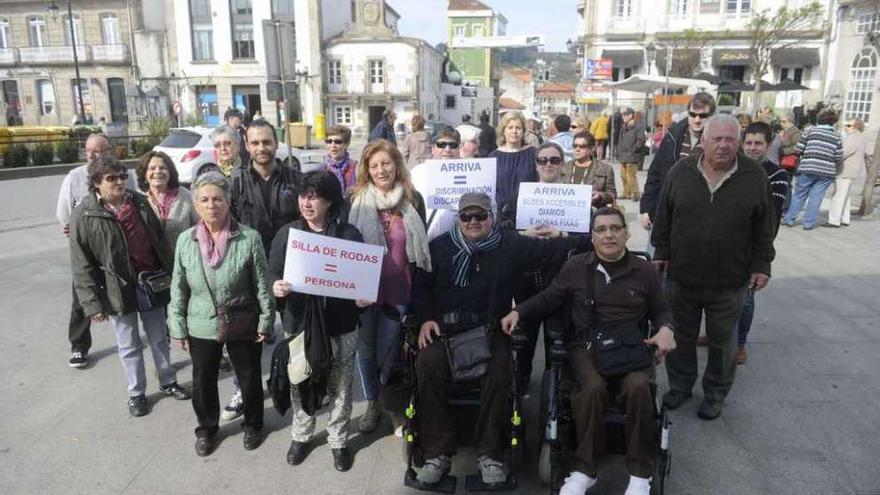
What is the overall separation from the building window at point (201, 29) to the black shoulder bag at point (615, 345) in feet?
150

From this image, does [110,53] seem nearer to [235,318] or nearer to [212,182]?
[212,182]

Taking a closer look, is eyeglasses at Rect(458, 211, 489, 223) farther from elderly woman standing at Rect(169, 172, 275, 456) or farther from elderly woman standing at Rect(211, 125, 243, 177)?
elderly woman standing at Rect(211, 125, 243, 177)

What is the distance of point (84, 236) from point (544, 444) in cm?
334

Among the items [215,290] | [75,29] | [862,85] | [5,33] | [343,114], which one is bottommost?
[215,290]

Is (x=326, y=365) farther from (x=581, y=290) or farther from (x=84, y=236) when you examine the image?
(x=84, y=236)

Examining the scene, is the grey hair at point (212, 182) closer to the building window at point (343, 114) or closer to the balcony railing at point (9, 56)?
the building window at point (343, 114)

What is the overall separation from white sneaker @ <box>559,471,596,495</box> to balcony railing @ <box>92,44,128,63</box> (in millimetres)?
48864

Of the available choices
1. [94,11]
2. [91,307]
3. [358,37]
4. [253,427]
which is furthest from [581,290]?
[94,11]

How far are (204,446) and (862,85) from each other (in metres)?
35.7

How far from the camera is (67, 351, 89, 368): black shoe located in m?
5.17

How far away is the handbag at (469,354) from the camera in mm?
3438

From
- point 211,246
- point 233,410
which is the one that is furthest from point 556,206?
point 233,410

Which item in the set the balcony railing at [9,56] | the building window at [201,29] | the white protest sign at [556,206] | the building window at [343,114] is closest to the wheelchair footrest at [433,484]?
the white protest sign at [556,206]

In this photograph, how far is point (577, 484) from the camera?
321 centimetres
